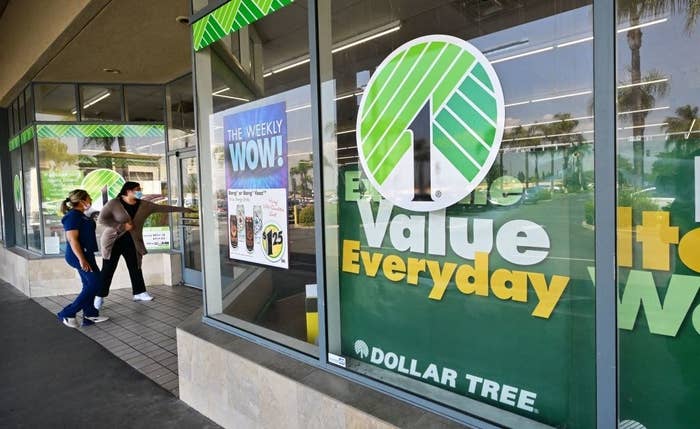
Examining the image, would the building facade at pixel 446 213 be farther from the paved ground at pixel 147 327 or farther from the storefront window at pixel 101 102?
the storefront window at pixel 101 102

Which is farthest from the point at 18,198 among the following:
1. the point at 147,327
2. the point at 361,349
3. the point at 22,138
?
the point at 361,349

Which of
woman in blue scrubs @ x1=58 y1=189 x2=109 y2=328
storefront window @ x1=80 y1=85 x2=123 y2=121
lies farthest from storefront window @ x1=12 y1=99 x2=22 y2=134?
woman in blue scrubs @ x1=58 y1=189 x2=109 y2=328

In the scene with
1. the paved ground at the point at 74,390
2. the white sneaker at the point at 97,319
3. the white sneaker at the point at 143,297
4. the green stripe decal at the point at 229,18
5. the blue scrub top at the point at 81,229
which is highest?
the green stripe decal at the point at 229,18

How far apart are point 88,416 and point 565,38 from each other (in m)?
3.63

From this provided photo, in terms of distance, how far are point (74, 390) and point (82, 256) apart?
6.91 ft

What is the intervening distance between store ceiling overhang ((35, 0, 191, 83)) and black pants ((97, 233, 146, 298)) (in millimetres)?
2476

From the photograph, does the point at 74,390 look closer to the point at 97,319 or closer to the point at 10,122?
the point at 97,319

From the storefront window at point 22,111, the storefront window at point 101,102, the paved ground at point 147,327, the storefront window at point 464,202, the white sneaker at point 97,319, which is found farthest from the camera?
the storefront window at point 22,111

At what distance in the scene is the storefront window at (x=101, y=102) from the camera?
7.65 meters

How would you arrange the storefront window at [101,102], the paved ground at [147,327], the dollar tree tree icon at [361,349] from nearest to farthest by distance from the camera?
the dollar tree tree icon at [361,349], the paved ground at [147,327], the storefront window at [101,102]

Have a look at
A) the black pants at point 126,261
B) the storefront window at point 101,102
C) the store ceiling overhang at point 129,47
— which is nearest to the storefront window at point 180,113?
the store ceiling overhang at point 129,47

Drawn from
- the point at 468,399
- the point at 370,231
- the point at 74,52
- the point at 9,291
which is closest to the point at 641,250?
the point at 468,399

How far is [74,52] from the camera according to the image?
596 cm

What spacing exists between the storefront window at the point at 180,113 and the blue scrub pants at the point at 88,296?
2.66 meters
